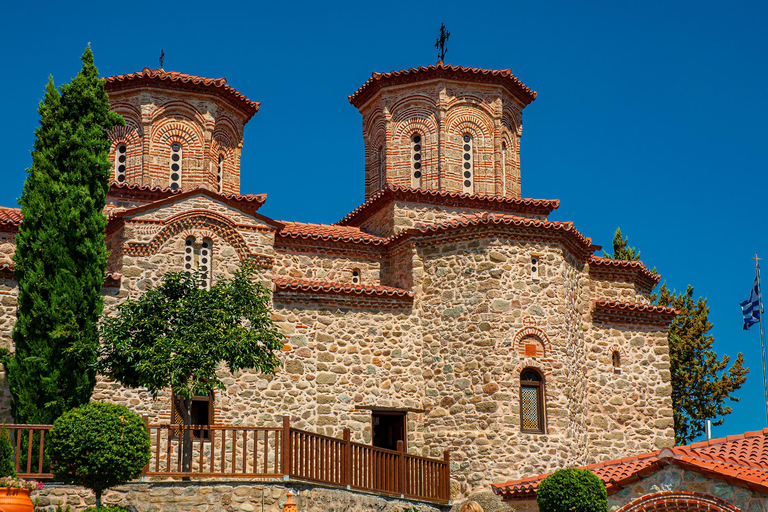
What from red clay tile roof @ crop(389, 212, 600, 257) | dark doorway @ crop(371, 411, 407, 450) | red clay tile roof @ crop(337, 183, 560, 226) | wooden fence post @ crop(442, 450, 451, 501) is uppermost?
red clay tile roof @ crop(337, 183, 560, 226)

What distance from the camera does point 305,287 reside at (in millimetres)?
19078

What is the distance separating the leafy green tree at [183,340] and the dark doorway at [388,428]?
450 centimetres

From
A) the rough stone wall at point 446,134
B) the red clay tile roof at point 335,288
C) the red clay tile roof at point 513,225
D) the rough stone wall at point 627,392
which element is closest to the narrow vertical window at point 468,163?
the rough stone wall at point 446,134

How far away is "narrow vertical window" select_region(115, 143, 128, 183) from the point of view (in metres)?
21.5

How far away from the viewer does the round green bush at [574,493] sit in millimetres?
13750

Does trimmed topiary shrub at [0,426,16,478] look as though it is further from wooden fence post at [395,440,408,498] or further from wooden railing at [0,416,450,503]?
wooden fence post at [395,440,408,498]

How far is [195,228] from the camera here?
18.9 metres

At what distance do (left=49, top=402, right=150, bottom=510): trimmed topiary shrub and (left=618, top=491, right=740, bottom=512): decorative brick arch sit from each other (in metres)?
6.69

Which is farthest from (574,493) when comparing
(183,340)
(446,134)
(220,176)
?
(220,176)

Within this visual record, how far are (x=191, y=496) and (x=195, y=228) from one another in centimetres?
642

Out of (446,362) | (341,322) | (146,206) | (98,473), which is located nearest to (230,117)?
(146,206)

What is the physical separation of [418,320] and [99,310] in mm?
6513

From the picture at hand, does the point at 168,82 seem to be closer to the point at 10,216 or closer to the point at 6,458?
the point at 10,216

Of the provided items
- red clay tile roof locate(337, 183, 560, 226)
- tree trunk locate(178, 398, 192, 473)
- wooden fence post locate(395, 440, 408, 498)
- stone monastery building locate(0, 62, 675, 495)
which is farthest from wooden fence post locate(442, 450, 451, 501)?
red clay tile roof locate(337, 183, 560, 226)
